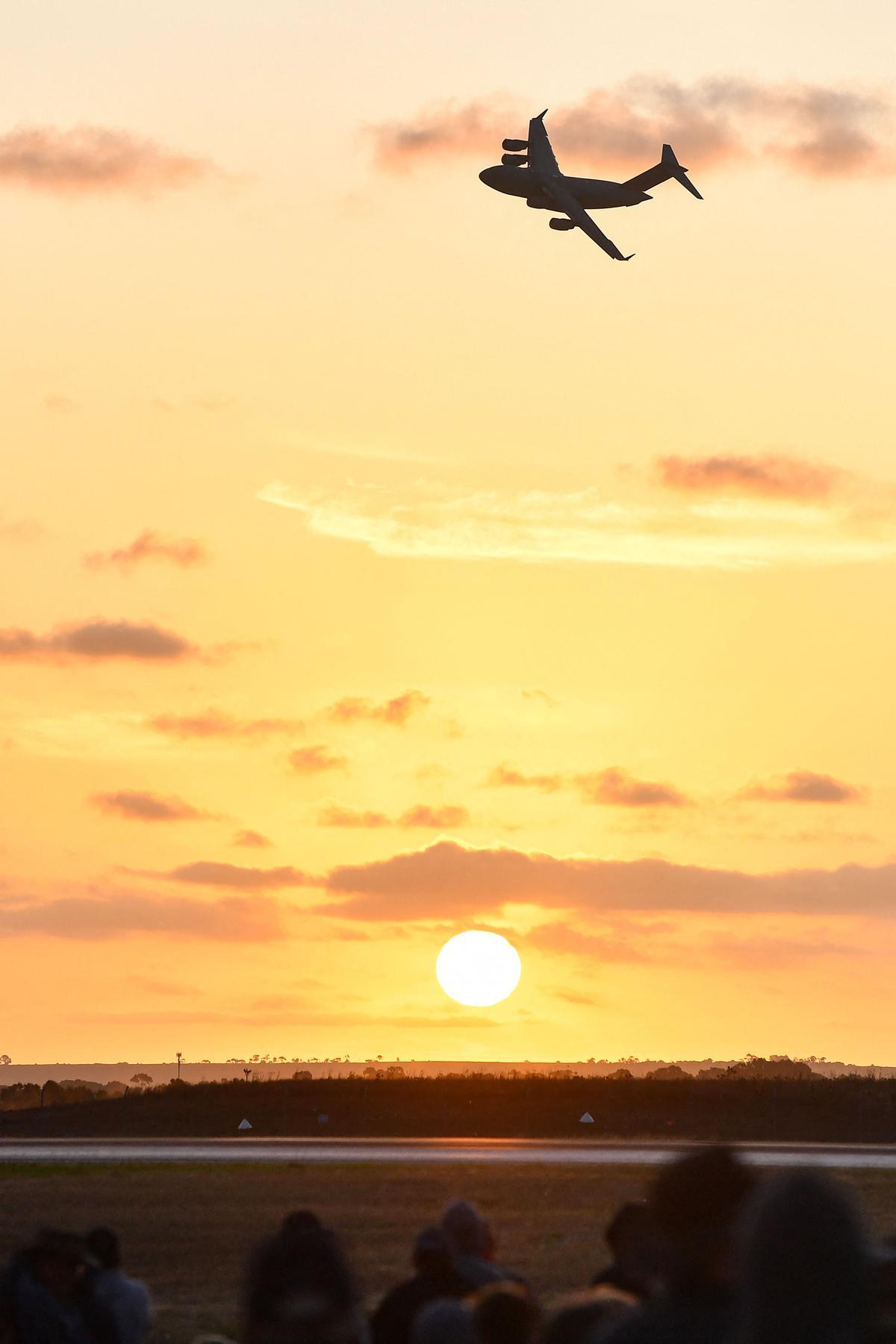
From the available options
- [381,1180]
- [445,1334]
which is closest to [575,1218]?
[381,1180]

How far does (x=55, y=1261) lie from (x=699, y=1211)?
295 inches

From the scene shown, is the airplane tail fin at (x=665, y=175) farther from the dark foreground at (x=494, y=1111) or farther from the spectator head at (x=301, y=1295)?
the spectator head at (x=301, y=1295)

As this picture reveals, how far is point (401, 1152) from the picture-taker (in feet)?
216

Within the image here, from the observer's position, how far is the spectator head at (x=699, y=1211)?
273 inches

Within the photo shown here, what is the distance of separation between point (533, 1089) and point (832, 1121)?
1955 cm

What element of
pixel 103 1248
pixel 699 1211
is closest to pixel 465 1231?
pixel 103 1248

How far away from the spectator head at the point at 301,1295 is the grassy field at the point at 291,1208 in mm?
16850

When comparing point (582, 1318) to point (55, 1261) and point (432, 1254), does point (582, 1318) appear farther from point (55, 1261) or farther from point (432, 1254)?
point (55, 1261)

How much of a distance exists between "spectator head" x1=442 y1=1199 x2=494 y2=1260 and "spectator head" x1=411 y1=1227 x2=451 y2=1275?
0.49ft

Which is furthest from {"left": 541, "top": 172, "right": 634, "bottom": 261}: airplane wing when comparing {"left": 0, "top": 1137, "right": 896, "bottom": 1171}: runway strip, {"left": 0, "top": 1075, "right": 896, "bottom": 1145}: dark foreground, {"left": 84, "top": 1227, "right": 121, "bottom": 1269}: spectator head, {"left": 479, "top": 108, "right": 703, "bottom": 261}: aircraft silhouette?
{"left": 84, "top": 1227, "right": 121, "bottom": 1269}: spectator head

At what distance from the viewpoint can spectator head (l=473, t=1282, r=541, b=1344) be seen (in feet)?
29.2

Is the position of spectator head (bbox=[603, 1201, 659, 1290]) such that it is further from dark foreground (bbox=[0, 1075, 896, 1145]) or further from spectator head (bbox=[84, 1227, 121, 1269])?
dark foreground (bbox=[0, 1075, 896, 1145])

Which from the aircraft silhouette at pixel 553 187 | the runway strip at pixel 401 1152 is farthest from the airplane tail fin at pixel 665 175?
the runway strip at pixel 401 1152

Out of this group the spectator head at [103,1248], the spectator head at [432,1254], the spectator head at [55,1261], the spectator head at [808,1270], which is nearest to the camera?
the spectator head at [808,1270]
